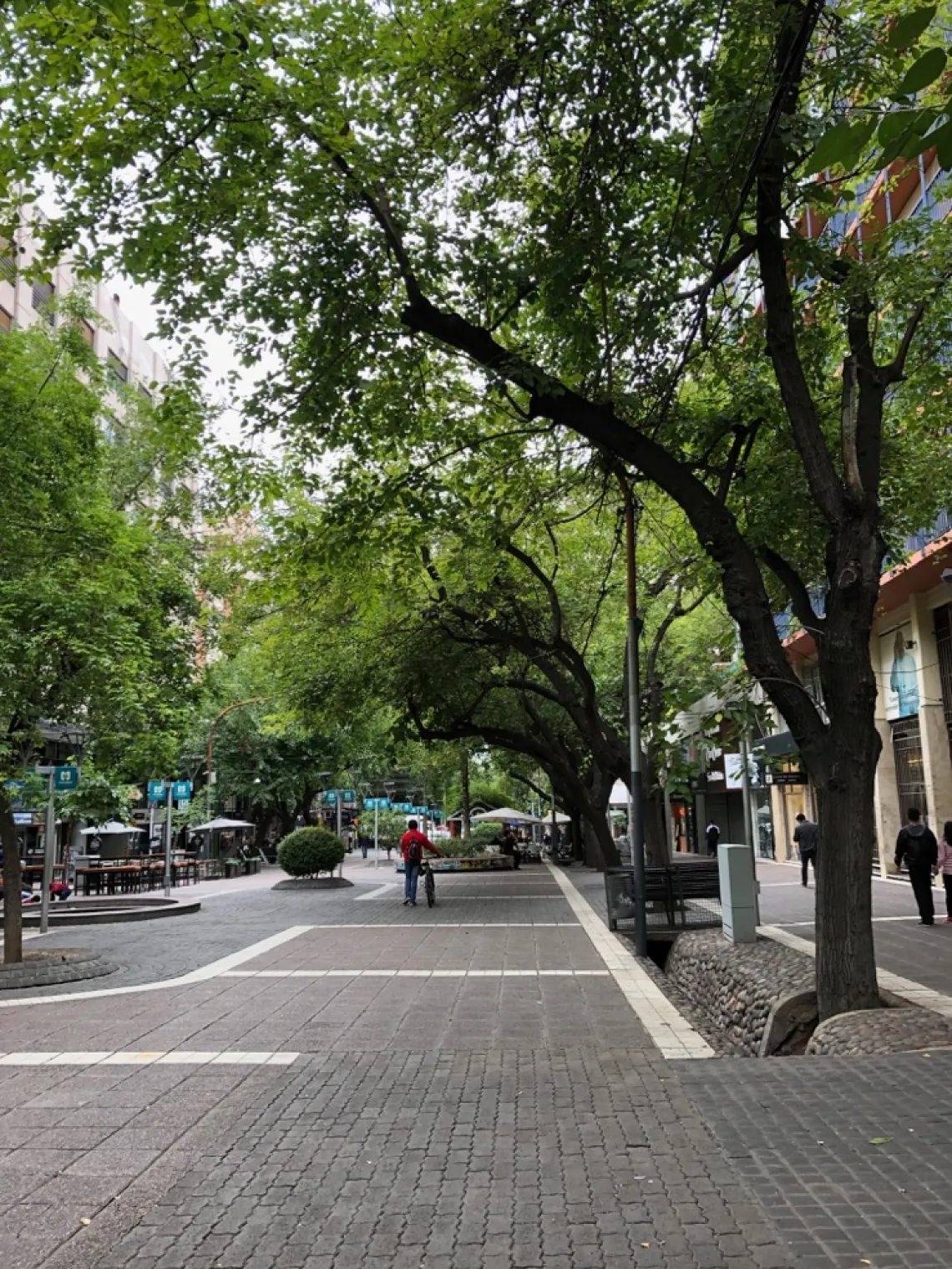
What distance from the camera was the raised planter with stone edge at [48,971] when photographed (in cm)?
1070

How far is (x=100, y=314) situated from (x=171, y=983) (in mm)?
20861

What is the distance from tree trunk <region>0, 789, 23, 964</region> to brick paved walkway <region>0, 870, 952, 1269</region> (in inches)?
98.7

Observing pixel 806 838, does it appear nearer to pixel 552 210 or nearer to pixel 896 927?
pixel 896 927

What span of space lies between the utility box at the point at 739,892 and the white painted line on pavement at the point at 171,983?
19.0ft

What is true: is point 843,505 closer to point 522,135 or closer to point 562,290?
point 562,290

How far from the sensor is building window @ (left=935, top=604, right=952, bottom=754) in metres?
20.1

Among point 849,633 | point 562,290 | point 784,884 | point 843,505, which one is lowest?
point 784,884

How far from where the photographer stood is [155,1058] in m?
7.12

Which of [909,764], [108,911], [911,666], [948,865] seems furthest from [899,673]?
[108,911]

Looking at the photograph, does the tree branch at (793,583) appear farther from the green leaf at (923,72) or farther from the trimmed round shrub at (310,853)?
the trimmed round shrub at (310,853)

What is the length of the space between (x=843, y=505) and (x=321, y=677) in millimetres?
14902

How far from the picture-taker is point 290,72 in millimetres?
7777

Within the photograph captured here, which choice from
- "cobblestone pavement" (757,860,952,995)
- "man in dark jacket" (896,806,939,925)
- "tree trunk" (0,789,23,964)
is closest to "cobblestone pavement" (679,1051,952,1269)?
"cobblestone pavement" (757,860,952,995)

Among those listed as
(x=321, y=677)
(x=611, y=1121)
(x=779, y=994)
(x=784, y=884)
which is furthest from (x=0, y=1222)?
(x=784, y=884)
